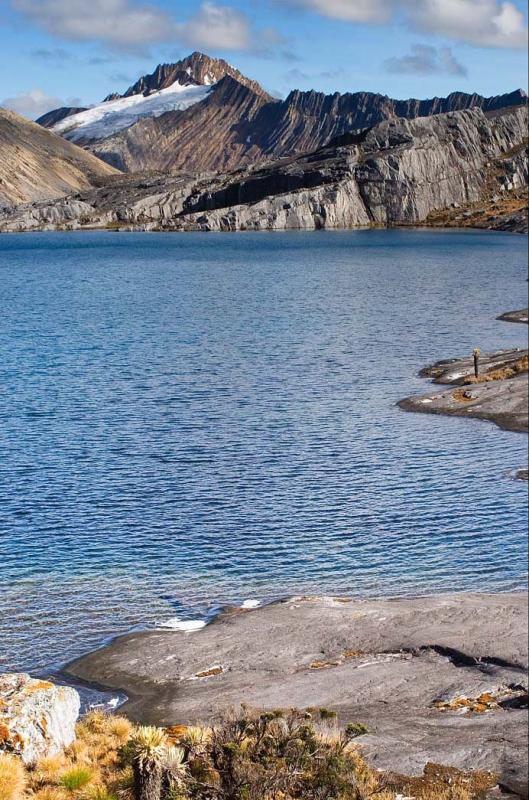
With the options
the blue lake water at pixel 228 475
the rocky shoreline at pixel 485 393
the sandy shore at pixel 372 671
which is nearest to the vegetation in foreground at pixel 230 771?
the sandy shore at pixel 372 671

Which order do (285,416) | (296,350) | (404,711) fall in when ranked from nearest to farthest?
(404,711), (285,416), (296,350)

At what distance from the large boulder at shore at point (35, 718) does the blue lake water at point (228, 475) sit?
646cm

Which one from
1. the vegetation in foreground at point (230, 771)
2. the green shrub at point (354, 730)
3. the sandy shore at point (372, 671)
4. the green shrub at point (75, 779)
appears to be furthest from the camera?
the sandy shore at point (372, 671)

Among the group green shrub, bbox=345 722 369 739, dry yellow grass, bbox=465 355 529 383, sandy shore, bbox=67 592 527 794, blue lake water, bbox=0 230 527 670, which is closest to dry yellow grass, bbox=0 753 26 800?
sandy shore, bbox=67 592 527 794

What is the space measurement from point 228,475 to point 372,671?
20.4 metres

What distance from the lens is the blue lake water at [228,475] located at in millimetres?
34500

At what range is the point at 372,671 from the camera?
27469 mm

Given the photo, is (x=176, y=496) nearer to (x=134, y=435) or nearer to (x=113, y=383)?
(x=134, y=435)

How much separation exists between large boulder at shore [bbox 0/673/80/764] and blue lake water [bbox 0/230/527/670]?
21.2 ft

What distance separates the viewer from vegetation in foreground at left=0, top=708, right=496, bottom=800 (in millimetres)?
19969

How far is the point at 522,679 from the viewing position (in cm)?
2667

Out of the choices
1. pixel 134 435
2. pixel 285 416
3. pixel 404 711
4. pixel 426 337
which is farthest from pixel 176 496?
pixel 426 337

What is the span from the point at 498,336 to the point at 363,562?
191 ft

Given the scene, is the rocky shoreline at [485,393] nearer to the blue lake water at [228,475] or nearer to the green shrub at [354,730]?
the blue lake water at [228,475]
